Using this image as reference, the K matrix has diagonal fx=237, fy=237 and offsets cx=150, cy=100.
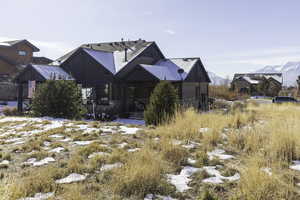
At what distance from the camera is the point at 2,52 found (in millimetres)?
30922

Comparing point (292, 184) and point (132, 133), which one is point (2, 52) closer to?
point (132, 133)

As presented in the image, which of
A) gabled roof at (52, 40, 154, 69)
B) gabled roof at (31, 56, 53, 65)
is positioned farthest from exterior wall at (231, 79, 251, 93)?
gabled roof at (31, 56, 53, 65)

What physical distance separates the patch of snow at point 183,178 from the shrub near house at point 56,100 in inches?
380

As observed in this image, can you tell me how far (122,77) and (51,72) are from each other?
16.7ft

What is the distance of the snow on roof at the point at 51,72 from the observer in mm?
16312

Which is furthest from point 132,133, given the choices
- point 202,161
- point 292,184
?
point 292,184

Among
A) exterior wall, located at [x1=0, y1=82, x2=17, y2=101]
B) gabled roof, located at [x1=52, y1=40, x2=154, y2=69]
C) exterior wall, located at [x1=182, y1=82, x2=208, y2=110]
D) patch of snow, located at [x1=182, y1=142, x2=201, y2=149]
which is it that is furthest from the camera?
exterior wall, located at [x1=0, y1=82, x2=17, y2=101]

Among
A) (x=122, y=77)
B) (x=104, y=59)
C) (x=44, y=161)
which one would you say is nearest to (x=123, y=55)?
(x=104, y=59)

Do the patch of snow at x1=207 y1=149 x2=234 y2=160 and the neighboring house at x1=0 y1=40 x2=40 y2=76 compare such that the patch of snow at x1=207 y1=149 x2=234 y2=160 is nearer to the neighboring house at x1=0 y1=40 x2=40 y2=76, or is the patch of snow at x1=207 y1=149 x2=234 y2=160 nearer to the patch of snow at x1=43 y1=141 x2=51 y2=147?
the patch of snow at x1=43 y1=141 x2=51 y2=147

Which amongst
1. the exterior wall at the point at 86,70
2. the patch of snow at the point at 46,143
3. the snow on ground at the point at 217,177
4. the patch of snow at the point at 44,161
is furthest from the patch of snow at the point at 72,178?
the exterior wall at the point at 86,70

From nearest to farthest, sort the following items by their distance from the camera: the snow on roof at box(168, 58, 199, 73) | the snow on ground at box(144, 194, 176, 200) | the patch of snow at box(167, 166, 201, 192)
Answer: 1. the snow on ground at box(144, 194, 176, 200)
2. the patch of snow at box(167, 166, 201, 192)
3. the snow on roof at box(168, 58, 199, 73)

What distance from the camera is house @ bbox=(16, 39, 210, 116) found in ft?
56.0

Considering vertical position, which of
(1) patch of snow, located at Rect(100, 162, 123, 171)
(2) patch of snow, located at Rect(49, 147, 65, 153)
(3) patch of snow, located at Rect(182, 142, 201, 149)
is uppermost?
(3) patch of snow, located at Rect(182, 142, 201, 149)

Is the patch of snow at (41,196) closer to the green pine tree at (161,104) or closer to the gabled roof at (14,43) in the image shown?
the green pine tree at (161,104)
